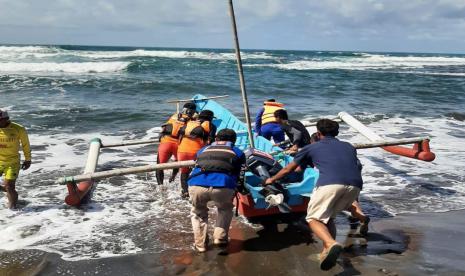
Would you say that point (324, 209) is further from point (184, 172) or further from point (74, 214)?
point (74, 214)

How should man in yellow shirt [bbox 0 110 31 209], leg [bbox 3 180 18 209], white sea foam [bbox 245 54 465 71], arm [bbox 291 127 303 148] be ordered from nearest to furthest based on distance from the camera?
1. man in yellow shirt [bbox 0 110 31 209]
2. leg [bbox 3 180 18 209]
3. arm [bbox 291 127 303 148]
4. white sea foam [bbox 245 54 465 71]

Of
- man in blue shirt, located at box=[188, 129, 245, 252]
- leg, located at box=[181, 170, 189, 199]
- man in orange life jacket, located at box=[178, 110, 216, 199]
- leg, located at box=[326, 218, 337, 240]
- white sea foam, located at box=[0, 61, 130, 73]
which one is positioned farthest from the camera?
white sea foam, located at box=[0, 61, 130, 73]

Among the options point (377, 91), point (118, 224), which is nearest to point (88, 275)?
point (118, 224)

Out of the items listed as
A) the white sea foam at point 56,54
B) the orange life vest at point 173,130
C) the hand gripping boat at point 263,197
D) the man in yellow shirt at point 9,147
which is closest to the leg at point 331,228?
the hand gripping boat at point 263,197

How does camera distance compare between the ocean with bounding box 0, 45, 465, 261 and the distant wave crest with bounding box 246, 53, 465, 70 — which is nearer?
the ocean with bounding box 0, 45, 465, 261

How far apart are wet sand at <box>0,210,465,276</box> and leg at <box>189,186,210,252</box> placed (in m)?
0.14

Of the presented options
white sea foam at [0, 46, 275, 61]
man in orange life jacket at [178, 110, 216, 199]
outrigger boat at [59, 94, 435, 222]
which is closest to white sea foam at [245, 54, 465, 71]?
white sea foam at [0, 46, 275, 61]

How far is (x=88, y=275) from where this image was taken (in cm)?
468

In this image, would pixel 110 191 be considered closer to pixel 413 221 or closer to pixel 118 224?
pixel 118 224

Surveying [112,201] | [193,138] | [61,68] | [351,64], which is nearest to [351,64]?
[351,64]

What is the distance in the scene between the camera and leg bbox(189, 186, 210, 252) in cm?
508

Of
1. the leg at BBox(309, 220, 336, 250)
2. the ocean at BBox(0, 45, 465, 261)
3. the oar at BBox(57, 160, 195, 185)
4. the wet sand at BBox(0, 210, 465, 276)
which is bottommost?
the ocean at BBox(0, 45, 465, 261)

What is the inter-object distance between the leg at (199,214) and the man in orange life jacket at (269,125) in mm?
3318

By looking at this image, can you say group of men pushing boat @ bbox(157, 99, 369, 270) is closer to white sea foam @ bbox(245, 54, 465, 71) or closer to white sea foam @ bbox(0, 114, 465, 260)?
white sea foam @ bbox(0, 114, 465, 260)
